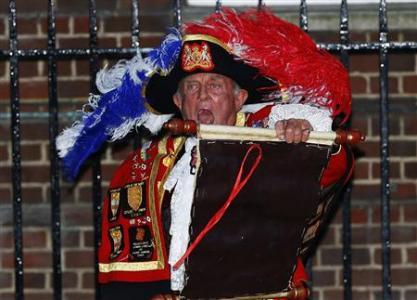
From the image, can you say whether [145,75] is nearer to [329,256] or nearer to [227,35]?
[227,35]

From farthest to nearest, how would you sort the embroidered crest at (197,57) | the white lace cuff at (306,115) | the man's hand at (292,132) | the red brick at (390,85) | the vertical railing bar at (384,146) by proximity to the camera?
the red brick at (390,85), the vertical railing bar at (384,146), the embroidered crest at (197,57), the white lace cuff at (306,115), the man's hand at (292,132)

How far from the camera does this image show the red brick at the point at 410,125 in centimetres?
543

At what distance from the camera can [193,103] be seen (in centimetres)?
430

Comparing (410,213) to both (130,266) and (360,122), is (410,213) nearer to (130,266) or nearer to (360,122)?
(360,122)

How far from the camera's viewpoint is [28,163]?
215 inches

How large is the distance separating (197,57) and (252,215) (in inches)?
22.9

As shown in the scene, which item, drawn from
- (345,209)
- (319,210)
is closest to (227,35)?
(319,210)

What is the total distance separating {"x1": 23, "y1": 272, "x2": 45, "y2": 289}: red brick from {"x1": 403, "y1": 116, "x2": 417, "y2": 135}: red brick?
170cm

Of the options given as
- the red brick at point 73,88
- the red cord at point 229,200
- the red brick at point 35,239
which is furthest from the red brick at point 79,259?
the red cord at point 229,200

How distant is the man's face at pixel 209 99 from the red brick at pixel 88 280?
1.36m

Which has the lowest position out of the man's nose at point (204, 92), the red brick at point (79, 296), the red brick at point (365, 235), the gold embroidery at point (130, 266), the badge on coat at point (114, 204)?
the red brick at point (79, 296)

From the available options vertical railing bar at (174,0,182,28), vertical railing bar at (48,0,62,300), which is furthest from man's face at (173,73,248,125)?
vertical railing bar at (48,0,62,300)

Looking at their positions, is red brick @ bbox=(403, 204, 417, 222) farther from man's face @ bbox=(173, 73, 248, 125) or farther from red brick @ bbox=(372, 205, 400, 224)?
man's face @ bbox=(173, 73, 248, 125)

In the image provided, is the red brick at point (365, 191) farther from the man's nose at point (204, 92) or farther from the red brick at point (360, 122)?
the man's nose at point (204, 92)
